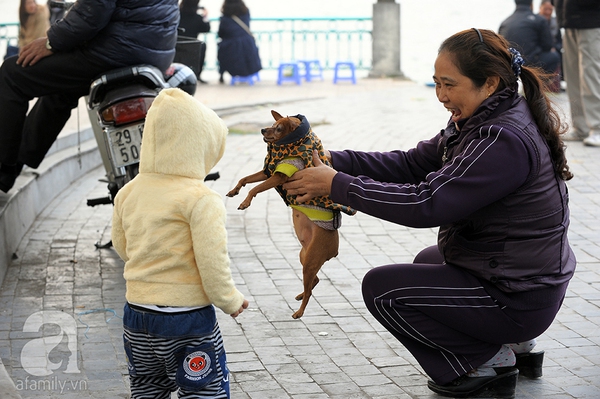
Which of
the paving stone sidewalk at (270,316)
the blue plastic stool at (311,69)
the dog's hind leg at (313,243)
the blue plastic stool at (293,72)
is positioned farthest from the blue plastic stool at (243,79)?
the dog's hind leg at (313,243)

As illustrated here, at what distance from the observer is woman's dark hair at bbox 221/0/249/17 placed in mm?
15680

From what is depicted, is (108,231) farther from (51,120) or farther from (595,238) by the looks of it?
(595,238)

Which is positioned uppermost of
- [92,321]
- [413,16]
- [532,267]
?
[532,267]

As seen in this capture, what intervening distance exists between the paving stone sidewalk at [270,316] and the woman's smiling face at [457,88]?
105 cm

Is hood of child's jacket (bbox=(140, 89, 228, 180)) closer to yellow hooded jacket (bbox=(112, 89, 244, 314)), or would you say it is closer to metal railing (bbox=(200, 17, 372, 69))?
yellow hooded jacket (bbox=(112, 89, 244, 314))

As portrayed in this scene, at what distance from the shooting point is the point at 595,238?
5941 mm

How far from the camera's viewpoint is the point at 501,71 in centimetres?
333

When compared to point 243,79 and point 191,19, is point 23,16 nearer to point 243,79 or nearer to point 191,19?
point 191,19

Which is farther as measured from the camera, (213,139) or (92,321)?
(92,321)

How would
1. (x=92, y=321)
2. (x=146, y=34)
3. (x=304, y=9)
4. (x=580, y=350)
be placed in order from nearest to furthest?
(x=580, y=350), (x=92, y=321), (x=146, y=34), (x=304, y=9)

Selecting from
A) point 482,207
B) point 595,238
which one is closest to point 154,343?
point 482,207

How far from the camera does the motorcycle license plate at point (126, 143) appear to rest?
4.78 m

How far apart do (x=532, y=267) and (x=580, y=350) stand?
0.98 meters

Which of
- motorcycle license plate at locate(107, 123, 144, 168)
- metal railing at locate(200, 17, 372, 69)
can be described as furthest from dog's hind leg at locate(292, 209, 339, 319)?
metal railing at locate(200, 17, 372, 69)
